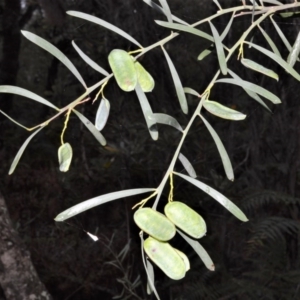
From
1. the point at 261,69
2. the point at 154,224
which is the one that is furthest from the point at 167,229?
→ the point at 261,69

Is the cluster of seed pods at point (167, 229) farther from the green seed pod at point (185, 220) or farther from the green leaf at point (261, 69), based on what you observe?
the green leaf at point (261, 69)

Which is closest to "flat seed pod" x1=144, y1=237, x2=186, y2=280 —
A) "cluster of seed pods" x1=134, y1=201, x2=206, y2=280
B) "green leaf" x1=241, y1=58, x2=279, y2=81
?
"cluster of seed pods" x1=134, y1=201, x2=206, y2=280

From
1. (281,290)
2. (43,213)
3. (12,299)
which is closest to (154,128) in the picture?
(12,299)

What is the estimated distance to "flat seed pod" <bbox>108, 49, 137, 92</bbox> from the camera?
0.30 meters

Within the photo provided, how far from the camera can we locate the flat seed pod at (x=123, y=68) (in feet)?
0.99

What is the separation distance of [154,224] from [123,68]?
77mm

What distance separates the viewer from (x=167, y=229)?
0.29 meters

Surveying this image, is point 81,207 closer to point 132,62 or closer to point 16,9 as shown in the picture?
point 132,62

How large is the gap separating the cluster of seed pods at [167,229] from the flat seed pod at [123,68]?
0.20 ft

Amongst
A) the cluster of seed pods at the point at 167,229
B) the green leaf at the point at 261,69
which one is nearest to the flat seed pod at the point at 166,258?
the cluster of seed pods at the point at 167,229

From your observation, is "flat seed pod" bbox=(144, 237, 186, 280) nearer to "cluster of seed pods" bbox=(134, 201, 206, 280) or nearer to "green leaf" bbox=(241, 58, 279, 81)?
"cluster of seed pods" bbox=(134, 201, 206, 280)

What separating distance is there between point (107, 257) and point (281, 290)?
0.66 meters

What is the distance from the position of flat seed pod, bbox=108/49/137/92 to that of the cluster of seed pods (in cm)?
6

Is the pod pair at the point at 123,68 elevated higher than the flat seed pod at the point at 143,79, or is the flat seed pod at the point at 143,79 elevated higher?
the pod pair at the point at 123,68
